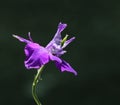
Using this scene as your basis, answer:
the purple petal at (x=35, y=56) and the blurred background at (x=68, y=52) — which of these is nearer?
the purple petal at (x=35, y=56)

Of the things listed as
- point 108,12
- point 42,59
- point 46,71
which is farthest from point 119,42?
point 42,59

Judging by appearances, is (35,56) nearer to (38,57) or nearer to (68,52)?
(38,57)

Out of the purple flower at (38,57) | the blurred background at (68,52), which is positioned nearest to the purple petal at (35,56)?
the purple flower at (38,57)

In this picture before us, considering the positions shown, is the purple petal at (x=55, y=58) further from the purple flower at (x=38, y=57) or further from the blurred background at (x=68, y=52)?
the blurred background at (x=68, y=52)

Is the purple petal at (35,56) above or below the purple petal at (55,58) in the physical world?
above

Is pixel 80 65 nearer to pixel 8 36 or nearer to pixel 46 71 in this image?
pixel 46 71

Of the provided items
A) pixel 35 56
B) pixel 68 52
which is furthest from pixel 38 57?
pixel 68 52

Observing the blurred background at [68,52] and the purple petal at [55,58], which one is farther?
the blurred background at [68,52]
